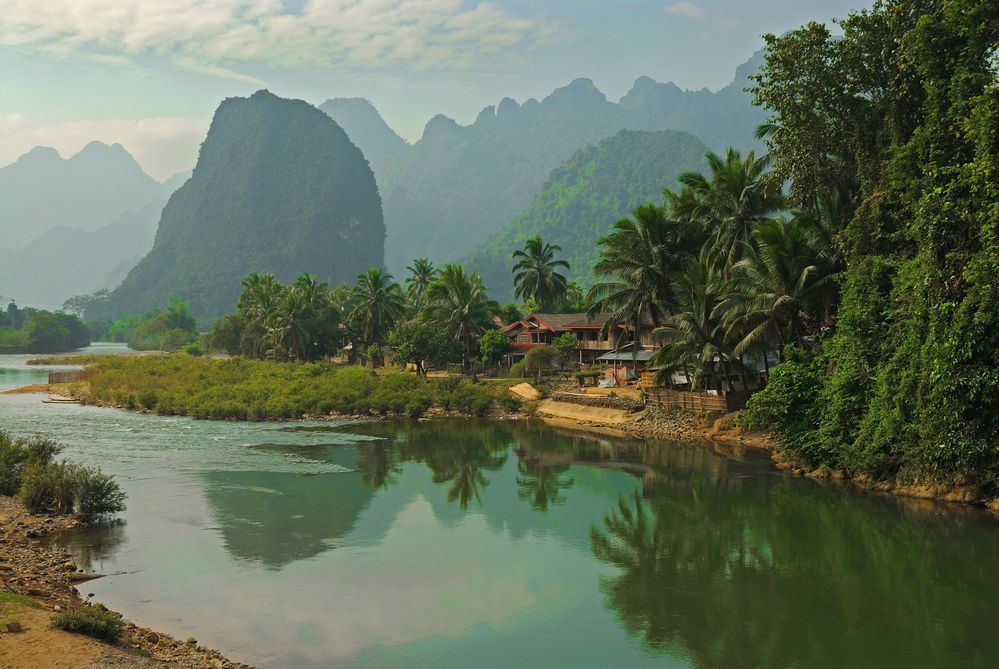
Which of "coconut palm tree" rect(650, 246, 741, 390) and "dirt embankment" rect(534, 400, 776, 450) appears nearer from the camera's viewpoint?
"dirt embankment" rect(534, 400, 776, 450)

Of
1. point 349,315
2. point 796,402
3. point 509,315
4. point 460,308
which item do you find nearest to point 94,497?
point 796,402

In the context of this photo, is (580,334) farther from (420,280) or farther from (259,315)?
(259,315)

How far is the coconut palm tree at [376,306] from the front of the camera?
2923 inches

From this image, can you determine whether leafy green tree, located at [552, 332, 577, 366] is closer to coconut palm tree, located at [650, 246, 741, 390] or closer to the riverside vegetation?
the riverside vegetation

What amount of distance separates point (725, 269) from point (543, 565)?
2335 cm

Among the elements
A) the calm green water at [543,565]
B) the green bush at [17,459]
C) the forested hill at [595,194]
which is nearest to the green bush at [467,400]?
the calm green water at [543,565]

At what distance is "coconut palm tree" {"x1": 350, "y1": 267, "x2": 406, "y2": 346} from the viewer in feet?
244

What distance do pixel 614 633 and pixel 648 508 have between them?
36.4 feet

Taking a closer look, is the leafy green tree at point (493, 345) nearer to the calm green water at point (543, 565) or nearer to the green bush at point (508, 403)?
the green bush at point (508, 403)

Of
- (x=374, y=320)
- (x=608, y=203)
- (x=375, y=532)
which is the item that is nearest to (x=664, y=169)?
(x=608, y=203)

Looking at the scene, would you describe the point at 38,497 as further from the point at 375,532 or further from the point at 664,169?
the point at 664,169

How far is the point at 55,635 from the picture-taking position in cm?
1377

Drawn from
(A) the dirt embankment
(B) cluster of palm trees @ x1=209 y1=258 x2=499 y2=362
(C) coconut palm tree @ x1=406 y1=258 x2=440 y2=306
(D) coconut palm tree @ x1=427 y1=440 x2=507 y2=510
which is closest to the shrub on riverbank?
(D) coconut palm tree @ x1=427 y1=440 x2=507 y2=510

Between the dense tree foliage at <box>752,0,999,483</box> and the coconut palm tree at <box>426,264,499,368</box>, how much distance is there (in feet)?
110
